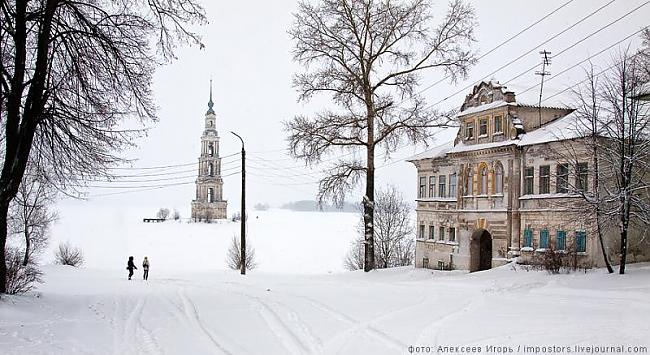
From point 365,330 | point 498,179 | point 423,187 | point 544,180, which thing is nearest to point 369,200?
point 498,179

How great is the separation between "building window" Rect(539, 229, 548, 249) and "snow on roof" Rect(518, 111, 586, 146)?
4537 millimetres

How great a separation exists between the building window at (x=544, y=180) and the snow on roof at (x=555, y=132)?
1.46 meters

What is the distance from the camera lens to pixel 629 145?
22969 millimetres

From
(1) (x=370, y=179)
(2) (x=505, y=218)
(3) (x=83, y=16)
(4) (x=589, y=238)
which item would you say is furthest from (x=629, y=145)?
(3) (x=83, y=16)

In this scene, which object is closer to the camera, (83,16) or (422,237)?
(83,16)

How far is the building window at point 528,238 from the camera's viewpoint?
3102 cm

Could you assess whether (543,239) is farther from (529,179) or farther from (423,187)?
(423,187)

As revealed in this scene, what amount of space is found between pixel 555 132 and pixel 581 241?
220 inches

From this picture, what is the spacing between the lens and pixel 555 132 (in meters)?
29.7

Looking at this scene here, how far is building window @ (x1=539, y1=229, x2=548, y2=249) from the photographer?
98.5 ft

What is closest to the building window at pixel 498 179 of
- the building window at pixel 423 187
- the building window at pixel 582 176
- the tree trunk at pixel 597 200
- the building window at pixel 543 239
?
the building window at pixel 543 239

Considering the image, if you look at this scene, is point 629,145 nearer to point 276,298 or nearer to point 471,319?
point 471,319

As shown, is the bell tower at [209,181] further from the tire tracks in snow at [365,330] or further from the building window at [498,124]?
the tire tracks in snow at [365,330]

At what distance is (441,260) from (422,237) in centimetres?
296
